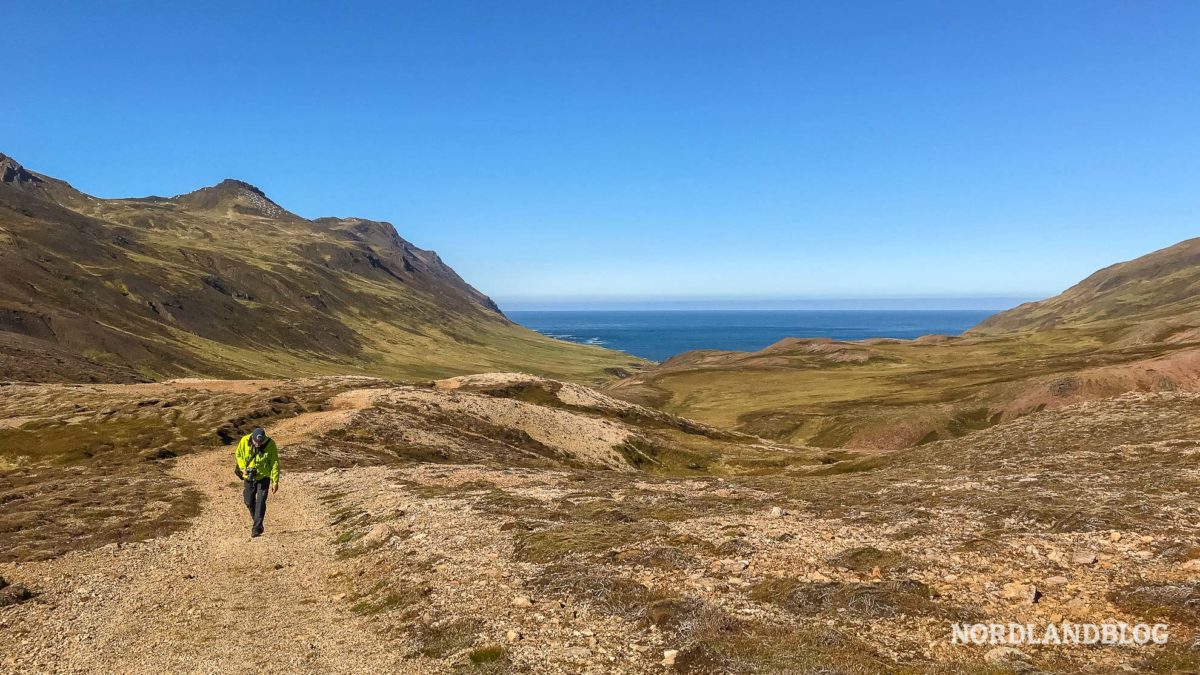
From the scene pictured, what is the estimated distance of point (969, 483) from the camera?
31297mm

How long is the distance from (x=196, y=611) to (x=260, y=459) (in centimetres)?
859

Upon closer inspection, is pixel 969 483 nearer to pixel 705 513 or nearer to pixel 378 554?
pixel 705 513

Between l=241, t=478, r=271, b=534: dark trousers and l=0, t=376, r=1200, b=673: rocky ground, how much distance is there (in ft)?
2.81

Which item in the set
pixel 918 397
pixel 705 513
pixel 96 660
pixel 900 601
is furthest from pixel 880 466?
pixel 918 397

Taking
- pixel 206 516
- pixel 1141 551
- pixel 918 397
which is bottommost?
pixel 918 397

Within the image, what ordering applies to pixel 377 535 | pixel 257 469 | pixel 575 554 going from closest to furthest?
pixel 575 554
pixel 377 535
pixel 257 469

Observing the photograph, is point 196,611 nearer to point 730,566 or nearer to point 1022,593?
point 730,566

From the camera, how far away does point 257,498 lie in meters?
26.8

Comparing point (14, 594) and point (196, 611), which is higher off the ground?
point (14, 594)

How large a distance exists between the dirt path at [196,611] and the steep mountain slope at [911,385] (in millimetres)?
84244

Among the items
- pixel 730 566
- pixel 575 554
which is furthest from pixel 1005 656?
pixel 575 554

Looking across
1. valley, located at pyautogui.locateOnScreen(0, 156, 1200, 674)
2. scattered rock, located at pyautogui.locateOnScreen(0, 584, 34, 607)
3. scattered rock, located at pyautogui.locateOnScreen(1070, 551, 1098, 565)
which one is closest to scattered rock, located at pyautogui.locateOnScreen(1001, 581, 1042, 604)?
valley, located at pyautogui.locateOnScreen(0, 156, 1200, 674)

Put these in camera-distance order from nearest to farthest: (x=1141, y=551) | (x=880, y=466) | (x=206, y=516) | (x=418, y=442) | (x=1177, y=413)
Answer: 1. (x=1141, y=551)
2. (x=206, y=516)
3. (x=1177, y=413)
4. (x=880, y=466)
5. (x=418, y=442)

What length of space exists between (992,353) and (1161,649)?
197m
